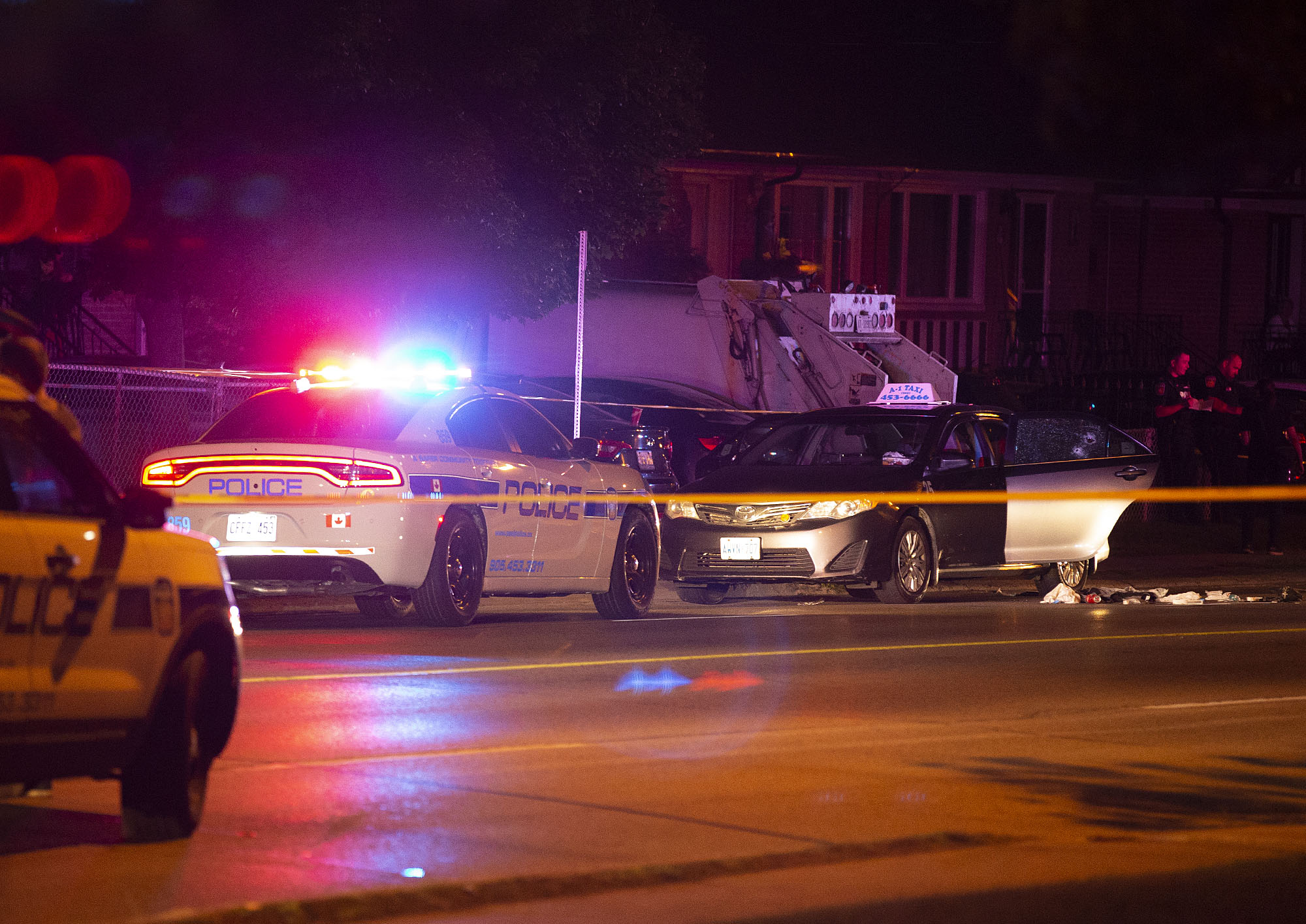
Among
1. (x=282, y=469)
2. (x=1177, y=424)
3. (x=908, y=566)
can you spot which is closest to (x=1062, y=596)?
(x=908, y=566)

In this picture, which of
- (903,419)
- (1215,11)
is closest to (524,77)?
(903,419)

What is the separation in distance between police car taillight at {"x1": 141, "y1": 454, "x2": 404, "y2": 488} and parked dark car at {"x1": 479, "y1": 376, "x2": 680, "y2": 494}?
15.5 ft

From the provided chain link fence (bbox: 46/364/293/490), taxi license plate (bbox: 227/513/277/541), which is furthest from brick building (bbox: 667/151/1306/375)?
taxi license plate (bbox: 227/513/277/541)

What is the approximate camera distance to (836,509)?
52.0 ft

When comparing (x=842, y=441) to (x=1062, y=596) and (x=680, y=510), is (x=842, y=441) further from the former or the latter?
(x=1062, y=596)

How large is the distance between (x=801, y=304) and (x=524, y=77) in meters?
7.90

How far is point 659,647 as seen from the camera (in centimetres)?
1312

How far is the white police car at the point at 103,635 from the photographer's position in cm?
615

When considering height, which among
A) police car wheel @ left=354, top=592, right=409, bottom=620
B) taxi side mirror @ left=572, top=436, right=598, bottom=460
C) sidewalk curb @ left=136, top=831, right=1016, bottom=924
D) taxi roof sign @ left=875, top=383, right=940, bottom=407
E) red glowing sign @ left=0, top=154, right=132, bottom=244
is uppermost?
red glowing sign @ left=0, top=154, right=132, bottom=244

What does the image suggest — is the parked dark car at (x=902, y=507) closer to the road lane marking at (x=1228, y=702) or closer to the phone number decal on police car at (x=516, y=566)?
the phone number decal on police car at (x=516, y=566)

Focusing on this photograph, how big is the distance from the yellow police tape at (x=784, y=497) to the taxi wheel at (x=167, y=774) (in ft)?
18.8

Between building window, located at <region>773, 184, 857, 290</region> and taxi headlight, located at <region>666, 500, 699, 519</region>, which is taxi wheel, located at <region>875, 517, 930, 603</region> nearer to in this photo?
taxi headlight, located at <region>666, 500, 699, 519</region>

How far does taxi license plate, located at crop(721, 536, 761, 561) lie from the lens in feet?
51.9

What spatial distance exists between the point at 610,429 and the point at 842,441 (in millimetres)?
3986
